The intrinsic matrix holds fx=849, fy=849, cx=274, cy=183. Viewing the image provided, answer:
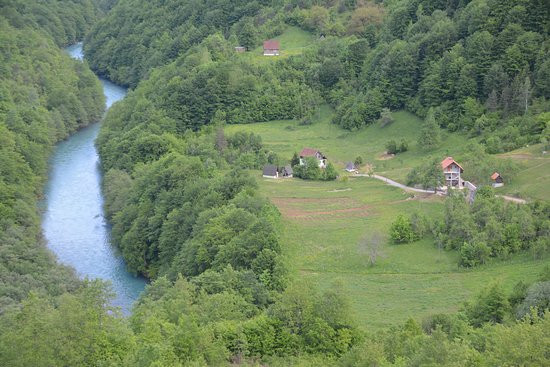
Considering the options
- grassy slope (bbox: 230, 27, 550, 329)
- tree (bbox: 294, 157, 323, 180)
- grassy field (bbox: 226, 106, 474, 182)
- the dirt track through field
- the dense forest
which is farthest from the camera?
tree (bbox: 294, 157, 323, 180)

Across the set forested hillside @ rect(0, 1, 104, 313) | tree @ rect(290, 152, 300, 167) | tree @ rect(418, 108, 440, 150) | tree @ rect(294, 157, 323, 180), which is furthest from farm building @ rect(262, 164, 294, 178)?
forested hillside @ rect(0, 1, 104, 313)

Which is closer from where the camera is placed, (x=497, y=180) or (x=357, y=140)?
(x=497, y=180)

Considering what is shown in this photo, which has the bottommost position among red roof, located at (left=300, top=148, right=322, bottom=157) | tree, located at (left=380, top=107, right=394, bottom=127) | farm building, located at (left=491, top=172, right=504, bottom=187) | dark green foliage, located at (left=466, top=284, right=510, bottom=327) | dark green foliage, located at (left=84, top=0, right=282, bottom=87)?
dark green foliage, located at (left=466, top=284, right=510, bottom=327)

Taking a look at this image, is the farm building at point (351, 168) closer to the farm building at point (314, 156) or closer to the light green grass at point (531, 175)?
the farm building at point (314, 156)

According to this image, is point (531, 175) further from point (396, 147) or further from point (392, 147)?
point (392, 147)

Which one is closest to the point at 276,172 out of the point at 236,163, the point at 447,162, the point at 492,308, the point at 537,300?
the point at 236,163

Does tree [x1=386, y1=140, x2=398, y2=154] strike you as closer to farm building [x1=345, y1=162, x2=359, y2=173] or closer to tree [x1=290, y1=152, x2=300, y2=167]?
farm building [x1=345, y1=162, x2=359, y2=173]
